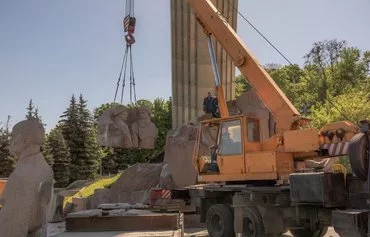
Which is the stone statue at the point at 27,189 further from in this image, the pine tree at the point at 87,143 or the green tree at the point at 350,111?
the pine tree at the point at 87,143

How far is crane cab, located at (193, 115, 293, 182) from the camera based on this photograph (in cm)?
1098

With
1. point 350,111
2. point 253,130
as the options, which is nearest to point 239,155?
point 253,130

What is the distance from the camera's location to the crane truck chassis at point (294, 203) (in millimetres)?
7984

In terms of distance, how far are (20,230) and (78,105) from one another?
153 ft

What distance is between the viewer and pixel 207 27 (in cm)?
1530

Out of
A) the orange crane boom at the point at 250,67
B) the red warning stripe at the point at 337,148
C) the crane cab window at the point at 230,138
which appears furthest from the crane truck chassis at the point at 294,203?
the orange crane boom at the point at 250,67

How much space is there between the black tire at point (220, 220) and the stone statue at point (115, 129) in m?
9.93

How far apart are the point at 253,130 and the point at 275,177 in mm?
1478

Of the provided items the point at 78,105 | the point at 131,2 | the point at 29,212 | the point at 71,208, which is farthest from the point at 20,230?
the point at 78,105

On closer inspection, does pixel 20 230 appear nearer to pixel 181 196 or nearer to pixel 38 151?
pixel 38 151

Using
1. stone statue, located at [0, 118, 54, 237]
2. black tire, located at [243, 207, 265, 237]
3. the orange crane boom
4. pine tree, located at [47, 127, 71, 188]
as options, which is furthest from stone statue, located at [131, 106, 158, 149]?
pine tree, located at [47, 127, 71, 188]

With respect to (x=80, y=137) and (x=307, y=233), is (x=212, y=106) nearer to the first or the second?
(x=307, y=233)

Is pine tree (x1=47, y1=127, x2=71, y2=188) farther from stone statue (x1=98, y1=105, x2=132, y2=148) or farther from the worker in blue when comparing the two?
the worker in blue

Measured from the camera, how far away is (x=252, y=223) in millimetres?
10602
